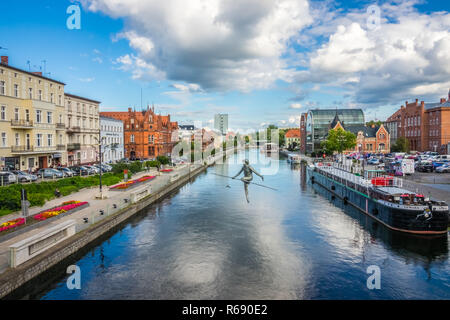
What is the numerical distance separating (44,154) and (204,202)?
89.9ft

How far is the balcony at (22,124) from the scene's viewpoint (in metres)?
39.1

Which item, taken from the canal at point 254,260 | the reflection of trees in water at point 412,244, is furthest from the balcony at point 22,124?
the reflection of trees in water at point 412,244

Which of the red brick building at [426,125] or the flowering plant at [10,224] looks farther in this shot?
the red brick building at [426,125]

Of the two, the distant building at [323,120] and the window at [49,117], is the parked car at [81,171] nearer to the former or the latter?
the window at [49,117]

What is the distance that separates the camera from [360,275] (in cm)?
1664

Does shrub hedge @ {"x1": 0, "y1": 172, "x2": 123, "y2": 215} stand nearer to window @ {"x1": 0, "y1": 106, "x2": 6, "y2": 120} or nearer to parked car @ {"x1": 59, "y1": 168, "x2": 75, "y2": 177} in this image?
parked car @ {"x1": 59, "y1": 168, "x2": 75, "y2": 177}

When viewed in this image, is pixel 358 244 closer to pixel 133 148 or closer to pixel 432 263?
pixel 432 263

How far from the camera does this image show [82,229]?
65.2ft

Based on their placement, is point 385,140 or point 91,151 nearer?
point 91,151

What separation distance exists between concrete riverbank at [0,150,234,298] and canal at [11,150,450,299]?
0.76 metres

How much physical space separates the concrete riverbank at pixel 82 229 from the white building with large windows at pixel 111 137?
97.3 ft
